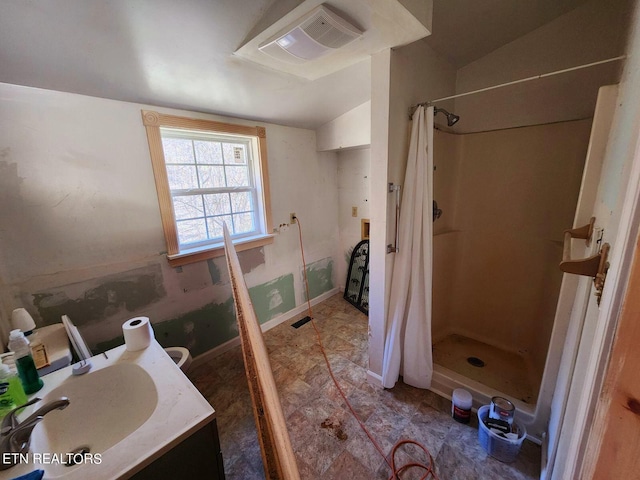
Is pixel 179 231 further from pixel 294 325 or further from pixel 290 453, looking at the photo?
pixel 290 453

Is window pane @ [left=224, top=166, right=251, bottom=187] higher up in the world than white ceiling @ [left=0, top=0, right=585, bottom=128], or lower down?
lower down

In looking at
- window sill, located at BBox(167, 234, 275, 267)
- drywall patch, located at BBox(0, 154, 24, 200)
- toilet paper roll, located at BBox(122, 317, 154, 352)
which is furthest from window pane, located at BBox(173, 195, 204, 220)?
toilet paper roll, located at BBox(122, 317, 154, 352)

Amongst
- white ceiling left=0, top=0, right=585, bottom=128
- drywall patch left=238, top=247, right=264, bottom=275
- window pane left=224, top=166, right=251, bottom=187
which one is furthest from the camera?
drywall patch left=238, top=247, right=264, bottom=275

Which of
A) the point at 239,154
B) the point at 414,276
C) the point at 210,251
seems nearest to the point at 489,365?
the point at 414,276

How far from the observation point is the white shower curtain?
1511 mm

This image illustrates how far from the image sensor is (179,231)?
1956mm

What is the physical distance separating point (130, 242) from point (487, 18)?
268 centimetres

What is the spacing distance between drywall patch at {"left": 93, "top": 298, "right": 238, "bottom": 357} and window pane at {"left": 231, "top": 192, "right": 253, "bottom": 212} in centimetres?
84

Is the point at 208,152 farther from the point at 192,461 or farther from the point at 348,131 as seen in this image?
the point at 192,461

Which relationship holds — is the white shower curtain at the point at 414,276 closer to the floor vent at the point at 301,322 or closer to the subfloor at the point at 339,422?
the subfloor at the point at 339,422

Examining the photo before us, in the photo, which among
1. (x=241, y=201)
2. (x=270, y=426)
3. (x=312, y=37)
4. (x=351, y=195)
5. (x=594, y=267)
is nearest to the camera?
(x=270, y=426)

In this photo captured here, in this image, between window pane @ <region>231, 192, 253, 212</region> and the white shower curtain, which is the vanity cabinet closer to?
the white shower curtain

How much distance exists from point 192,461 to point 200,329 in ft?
4.84

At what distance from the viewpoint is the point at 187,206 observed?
6.45ft
